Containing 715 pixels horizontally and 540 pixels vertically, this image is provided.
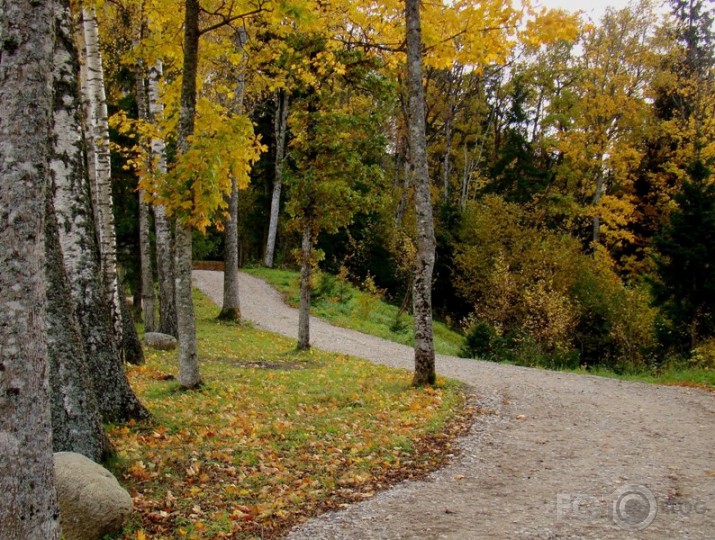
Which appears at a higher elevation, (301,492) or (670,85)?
(670,85)

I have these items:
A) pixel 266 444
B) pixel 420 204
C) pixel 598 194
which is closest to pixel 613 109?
pixel 598 194

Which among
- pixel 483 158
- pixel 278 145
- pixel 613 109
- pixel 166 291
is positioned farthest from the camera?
pixel 483 158

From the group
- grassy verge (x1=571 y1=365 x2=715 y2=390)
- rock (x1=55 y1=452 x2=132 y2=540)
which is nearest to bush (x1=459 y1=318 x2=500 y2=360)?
grassy verge (x1=571 y1=365 x2=715 y2=390)

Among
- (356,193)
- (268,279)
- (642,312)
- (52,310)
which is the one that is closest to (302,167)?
(356,193)

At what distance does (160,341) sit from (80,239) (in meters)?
8.52

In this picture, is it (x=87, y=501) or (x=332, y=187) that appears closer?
(x=87, y=501)

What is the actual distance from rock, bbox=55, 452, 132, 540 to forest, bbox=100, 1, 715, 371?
3984 mm

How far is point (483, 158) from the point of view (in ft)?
119

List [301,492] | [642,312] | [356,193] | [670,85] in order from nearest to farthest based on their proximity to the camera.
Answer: [301,492], [356,193], [642,312], [670,85]

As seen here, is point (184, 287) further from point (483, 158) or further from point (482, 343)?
point (483, 158)

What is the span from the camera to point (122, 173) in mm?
19484

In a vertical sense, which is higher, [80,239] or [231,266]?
[80,239]

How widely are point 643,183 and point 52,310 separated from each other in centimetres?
2979

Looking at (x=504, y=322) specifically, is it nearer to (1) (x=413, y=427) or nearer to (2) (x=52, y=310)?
(1) (x=413, y=427)
